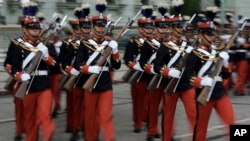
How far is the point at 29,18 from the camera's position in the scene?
31.6 ft

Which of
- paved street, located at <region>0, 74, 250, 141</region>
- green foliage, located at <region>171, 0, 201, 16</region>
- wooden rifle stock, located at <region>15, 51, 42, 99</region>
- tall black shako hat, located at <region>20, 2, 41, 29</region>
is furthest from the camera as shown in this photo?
green foliage, located at <region>171, 0, 201, 16</region>

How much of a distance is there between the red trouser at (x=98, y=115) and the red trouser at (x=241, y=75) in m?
7.23

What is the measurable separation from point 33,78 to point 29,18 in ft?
2.85

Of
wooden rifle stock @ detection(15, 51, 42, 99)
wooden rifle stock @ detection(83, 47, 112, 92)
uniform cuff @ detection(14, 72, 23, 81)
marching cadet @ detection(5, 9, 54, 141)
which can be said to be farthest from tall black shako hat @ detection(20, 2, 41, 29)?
wooden rifle stock @ detection(83, 47, 112, 92)

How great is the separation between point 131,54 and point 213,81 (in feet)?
10.1

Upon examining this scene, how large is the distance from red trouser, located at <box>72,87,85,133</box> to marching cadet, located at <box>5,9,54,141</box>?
136 cm

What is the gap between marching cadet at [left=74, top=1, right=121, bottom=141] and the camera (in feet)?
30.6

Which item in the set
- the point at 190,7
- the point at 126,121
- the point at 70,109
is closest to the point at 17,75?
the point at 70,109

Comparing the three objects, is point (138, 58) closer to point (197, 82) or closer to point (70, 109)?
point (70, 109)

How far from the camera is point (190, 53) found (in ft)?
29.5

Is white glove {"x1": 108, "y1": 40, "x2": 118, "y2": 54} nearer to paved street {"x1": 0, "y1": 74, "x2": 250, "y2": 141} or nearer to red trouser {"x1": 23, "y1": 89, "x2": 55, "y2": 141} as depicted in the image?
red trouser {"x1": 23, "y1": 89, "x2": 55, "y2": 141}

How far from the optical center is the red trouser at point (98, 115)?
925cm

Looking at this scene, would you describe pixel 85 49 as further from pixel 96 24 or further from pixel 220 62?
pixel 220 62

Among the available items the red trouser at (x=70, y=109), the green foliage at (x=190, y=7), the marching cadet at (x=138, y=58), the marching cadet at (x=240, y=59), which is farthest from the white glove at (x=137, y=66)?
the green foliage at (x=190, y=7)
